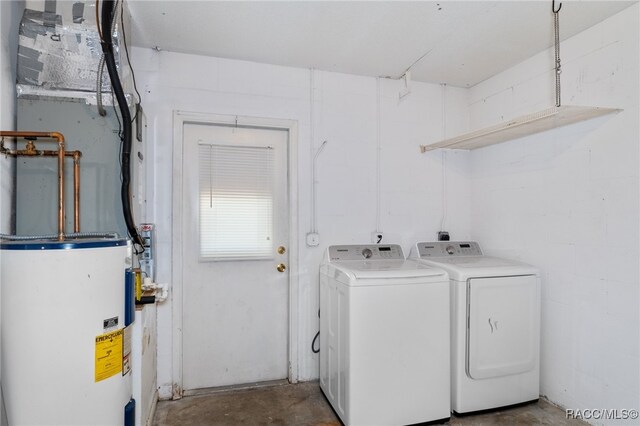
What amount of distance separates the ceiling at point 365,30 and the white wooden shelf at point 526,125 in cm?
57

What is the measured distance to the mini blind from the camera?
2607 mm

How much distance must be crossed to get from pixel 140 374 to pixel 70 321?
2.24 ft

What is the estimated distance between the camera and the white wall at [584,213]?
1.97 metres

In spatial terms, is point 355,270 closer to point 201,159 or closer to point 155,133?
point 201,159

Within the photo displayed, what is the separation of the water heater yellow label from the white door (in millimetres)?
1043

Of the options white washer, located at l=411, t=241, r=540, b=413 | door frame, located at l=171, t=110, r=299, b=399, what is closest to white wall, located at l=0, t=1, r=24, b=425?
door frame, located at l=171, t=110, r=299, b=399

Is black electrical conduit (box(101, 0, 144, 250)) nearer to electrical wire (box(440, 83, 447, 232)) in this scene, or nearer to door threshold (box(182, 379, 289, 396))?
door threshold (box(182, 379, 289, 396))

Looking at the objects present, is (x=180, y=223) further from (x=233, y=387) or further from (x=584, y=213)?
(x=584, y=213)

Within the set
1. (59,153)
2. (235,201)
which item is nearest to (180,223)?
(235,201)

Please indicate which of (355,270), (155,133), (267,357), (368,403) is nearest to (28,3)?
(155,133)

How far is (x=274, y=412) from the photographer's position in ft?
7.65

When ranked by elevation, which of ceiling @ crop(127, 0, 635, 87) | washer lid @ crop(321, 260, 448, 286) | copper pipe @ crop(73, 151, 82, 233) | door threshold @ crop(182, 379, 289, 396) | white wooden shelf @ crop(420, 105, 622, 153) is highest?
ceiling @ crop(127, 0, 635, 87)

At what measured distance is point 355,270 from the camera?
2.18 metres

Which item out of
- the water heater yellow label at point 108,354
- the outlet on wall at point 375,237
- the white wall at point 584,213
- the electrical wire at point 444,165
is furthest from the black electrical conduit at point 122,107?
the white wall at point 584,213
